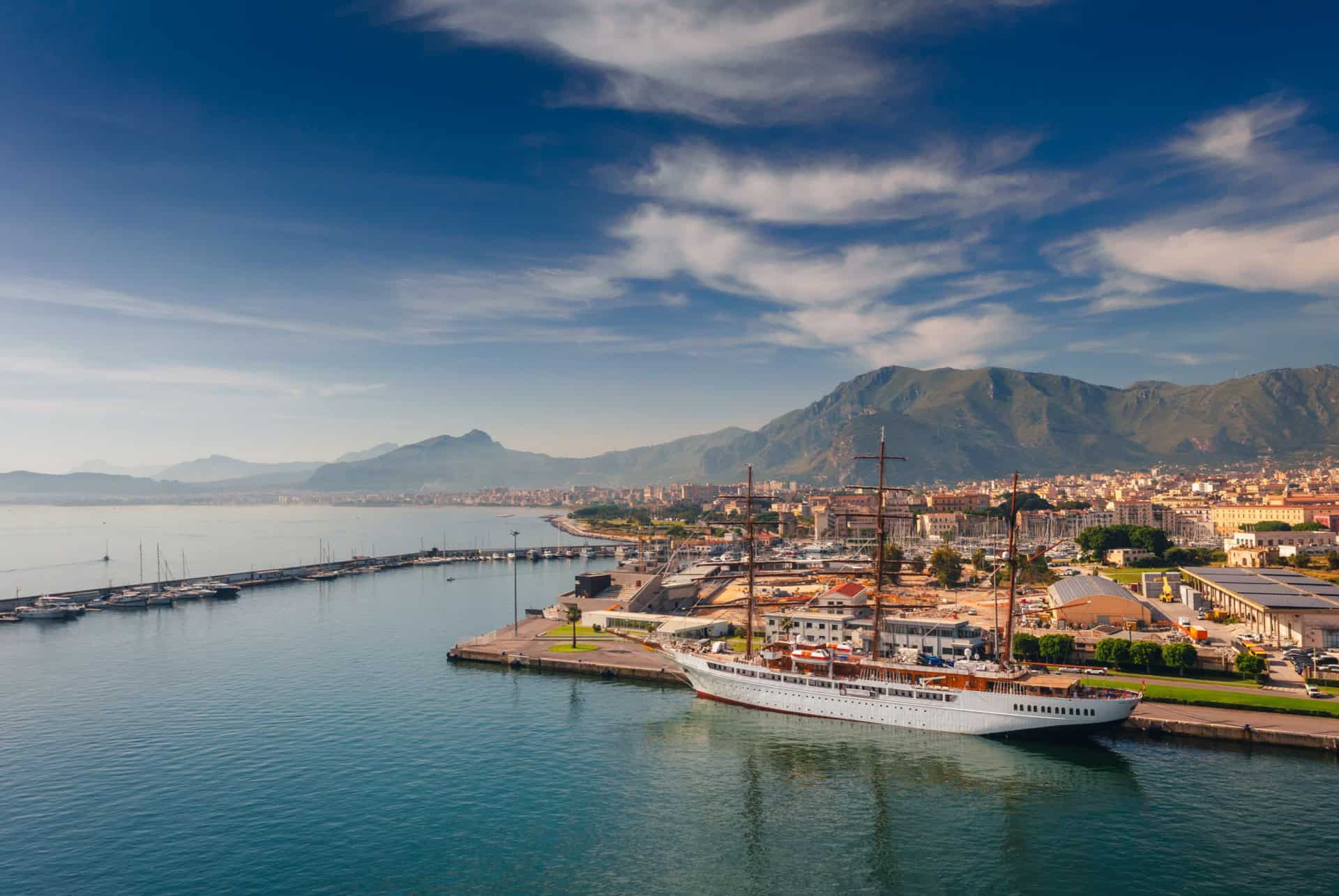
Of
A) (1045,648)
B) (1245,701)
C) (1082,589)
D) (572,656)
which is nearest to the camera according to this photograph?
(1245,701)

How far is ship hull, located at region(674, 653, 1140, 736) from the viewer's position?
3697 centimetres

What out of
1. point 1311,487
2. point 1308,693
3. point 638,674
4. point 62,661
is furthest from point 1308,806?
point 1311,487

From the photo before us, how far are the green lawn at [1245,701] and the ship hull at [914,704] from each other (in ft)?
16.7

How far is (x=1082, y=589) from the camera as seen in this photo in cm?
6531

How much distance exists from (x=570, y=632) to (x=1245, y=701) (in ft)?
143

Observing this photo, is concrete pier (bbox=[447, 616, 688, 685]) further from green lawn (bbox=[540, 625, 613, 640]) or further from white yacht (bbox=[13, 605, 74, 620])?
white yacht (bbox=[13, 605, 74, 620])

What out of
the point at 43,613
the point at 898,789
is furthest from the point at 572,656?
the point at 43,613

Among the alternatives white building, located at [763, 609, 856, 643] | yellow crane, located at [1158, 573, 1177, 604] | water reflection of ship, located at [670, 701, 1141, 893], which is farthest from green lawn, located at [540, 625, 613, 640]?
yellow crane, located at [1158, 573, 1177, 604]

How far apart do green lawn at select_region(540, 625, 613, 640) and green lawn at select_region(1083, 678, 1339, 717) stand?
35450mm

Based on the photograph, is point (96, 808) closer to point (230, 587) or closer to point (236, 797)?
point (236, 797)

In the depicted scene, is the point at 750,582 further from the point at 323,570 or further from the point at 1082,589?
the point at 323,570

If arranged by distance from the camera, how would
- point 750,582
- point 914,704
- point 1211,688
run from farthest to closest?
point 750,582, point 1211,688, point 914,704

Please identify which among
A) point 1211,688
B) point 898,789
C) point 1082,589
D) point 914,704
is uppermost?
point 1082,589

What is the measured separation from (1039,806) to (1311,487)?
205 meters
